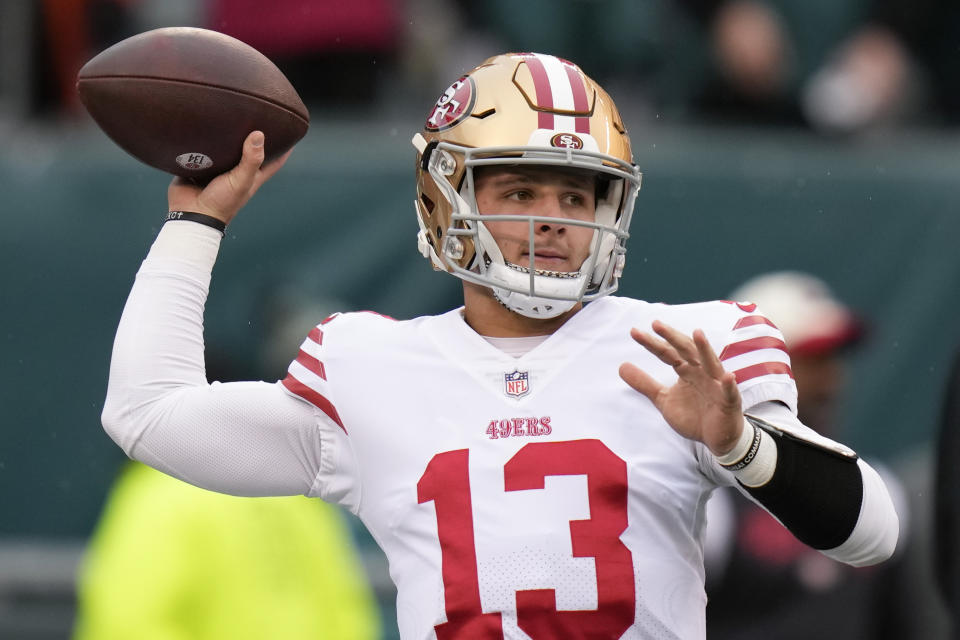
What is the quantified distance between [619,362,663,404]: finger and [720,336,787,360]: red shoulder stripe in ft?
0.71

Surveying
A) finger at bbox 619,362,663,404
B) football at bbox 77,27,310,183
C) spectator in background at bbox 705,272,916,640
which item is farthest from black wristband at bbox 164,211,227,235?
spectator in background at bbox 705,272,916,640

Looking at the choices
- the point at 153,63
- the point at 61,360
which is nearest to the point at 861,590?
the point at 153,63

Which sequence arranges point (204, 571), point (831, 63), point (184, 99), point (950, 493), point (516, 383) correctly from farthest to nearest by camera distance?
point (831, 63) < point (204, 571) < point (950, 493) < point (184, 99) < point (516, 383)

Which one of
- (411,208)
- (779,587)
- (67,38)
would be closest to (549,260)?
(779,587)

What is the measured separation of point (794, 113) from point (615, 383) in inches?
162

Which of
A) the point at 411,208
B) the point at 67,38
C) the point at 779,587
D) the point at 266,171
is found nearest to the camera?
the point at 266,171

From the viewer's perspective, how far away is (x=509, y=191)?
9.36ft

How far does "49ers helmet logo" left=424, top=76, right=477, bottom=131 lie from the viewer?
290 cm

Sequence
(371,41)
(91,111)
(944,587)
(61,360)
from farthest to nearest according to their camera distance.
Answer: (371,41) < (61,360) < (944,587) < (91,111)

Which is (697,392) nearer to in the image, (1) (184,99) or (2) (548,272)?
(2) (548,272)

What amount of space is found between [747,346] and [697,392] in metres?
0.24

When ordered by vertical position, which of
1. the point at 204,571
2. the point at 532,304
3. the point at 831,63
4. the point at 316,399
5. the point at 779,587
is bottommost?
the point at 779,587

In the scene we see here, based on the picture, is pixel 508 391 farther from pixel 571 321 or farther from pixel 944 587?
pixel 944 587

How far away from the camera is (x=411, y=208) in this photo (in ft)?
19.4
